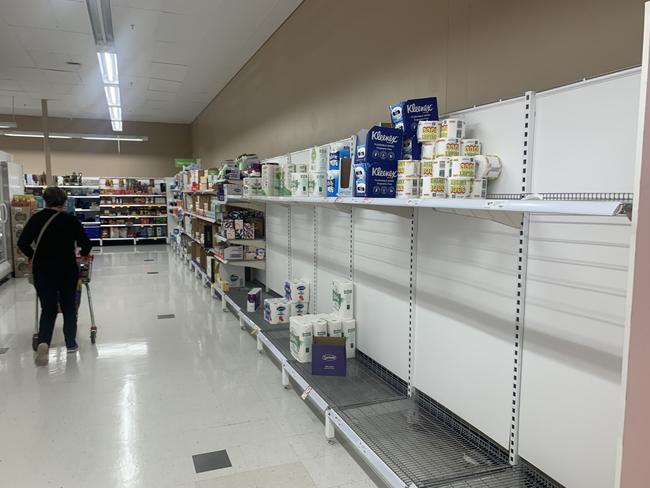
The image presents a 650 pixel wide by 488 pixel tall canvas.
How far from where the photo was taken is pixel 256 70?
7504mm

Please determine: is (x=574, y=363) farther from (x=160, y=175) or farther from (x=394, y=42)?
(x=160, y=175)

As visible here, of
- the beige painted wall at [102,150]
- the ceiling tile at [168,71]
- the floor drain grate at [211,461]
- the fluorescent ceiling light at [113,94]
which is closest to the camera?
the floor drain grate at [211,461]

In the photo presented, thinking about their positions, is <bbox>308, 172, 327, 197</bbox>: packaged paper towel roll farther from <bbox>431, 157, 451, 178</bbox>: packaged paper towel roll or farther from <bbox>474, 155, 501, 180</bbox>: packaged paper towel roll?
<bbox>474, 155, 501, 180</bbox>: packaged paper towel roll

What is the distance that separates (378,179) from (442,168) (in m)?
0.52

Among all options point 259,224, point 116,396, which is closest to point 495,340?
point 116,396

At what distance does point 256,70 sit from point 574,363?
681cm

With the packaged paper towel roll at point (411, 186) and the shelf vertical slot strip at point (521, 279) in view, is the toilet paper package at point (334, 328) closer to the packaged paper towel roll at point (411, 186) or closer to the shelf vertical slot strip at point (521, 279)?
→ the packaged paper towel roll at point (411, 186)

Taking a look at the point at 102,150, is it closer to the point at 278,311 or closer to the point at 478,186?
the point at 278,311

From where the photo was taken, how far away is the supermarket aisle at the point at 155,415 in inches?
102

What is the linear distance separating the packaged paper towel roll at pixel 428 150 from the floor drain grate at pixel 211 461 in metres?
2.01

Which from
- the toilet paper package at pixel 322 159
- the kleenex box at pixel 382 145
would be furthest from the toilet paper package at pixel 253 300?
the kleenex box at pixel 382 145

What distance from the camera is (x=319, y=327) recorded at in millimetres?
3551

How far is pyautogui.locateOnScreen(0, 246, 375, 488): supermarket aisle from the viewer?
8.52ft

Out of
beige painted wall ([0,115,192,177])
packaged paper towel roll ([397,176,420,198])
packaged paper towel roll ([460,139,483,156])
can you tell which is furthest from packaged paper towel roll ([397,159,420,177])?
beige painted wall ([0,115,192,177])
